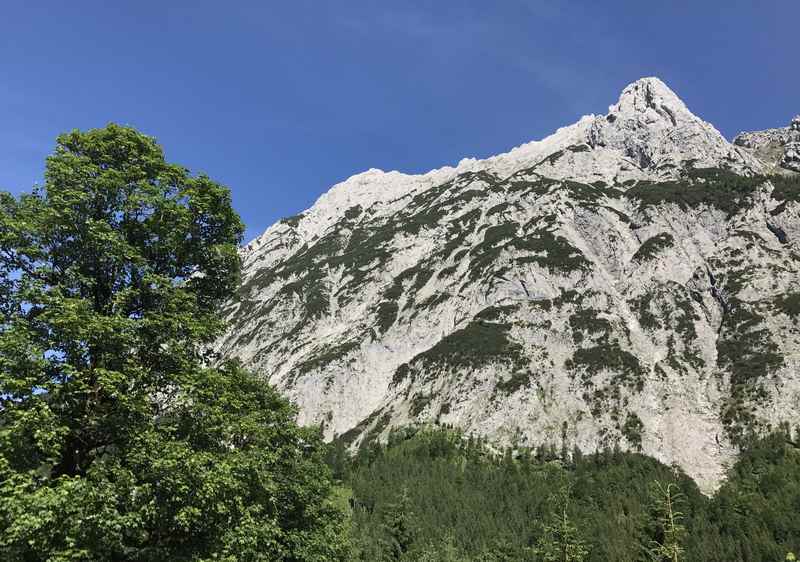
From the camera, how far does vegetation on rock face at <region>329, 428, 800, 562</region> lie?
316 ft

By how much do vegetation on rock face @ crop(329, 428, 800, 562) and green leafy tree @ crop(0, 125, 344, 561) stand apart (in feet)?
226

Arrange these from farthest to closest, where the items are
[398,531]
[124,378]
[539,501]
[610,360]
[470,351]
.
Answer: [470,351]
[610,360]
[539,501]
[398,531]
[124,378]

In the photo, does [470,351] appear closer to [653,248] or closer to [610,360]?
[610,360]

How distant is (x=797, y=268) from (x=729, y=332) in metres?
34.8

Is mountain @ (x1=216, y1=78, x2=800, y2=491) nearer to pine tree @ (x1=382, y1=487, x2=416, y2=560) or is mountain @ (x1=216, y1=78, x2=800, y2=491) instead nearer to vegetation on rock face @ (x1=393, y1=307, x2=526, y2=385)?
vegetation on rock face @ (x1=393, y1=307, x2=526, y2=385)

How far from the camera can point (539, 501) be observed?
119m

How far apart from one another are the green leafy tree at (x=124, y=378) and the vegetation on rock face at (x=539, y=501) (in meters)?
68.8

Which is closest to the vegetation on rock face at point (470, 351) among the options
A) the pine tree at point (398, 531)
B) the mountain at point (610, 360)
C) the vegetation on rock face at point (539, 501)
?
the mountain at point (610, 360)

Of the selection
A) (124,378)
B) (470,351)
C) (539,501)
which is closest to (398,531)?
(539,501)

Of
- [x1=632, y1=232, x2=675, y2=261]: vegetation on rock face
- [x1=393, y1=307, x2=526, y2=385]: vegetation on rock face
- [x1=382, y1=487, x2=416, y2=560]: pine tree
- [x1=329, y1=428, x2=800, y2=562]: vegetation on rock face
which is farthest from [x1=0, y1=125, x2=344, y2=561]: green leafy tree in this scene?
[x1=632, y1=232, x2=675, y2=261]: vegetation on rock face

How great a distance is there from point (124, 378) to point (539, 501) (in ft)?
406

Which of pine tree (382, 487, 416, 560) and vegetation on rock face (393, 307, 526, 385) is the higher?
vegetation on rock face (393, 307, 526, 385)

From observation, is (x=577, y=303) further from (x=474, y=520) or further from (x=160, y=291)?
(x=160, y=291)

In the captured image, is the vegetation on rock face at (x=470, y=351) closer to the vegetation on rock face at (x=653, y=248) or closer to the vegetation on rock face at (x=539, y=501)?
the vegetation on rock face at (x=539, y=501)
